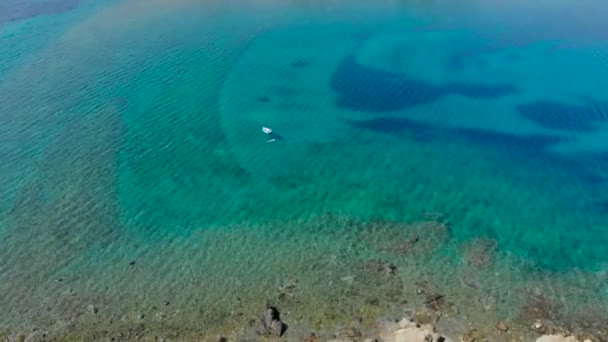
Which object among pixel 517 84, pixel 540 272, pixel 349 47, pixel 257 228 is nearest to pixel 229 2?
pixel 349 47

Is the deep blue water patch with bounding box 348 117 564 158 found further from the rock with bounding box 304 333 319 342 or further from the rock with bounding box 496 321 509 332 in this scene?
the rock with bounding box 304 333 319 342

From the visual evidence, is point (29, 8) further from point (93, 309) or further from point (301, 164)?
point (93, 309)

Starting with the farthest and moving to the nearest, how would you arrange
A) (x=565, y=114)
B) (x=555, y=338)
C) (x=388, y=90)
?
(x=388, y=90) → (x=565, y=114) → (x=555, y=338)

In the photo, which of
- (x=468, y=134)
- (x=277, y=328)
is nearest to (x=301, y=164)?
(x=468, y=134)

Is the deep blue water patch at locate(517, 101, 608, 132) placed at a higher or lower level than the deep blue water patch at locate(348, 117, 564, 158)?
higher

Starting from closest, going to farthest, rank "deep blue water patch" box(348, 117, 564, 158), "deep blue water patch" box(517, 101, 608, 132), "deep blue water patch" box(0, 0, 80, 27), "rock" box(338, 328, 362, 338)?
"rock" box(338, 328, 362, 338), "deep blue water patch" box(348, 117, 564, 158), "deep blue water patch" box(517, 101, 608, 132), "deep blue water patch" box(0, 0, 80, 27)

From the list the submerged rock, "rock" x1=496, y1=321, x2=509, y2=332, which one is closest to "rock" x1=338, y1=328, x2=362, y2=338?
"rock" x1=496, y1=321, x2=509, y2=332

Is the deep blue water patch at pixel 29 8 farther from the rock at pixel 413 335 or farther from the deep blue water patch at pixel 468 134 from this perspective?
the rock at pixel 413 335

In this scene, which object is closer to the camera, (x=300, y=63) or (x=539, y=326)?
(x=539, y=326)
